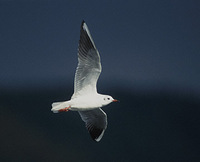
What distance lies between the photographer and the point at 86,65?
194 inches

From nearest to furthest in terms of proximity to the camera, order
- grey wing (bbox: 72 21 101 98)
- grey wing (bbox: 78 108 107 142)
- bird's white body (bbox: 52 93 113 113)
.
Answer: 1. grey wing (bbox: 72 21 101 98)
2. bird's white body (bbox: 52 93 113 113)
3. grey wing (bbox: 78 108 107 142)

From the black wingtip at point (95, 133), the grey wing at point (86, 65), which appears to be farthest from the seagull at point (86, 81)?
the black wingtip at point (95, 133)

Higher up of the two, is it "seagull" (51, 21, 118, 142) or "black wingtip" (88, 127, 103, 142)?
"seagull" (51, 21, 118, 142)

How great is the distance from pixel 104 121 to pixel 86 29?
67.9 inches

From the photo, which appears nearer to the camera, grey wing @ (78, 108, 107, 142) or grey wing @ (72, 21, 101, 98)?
grey wing @ (72, 21, 101, 98)

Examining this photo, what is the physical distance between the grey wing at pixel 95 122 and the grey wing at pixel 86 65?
69 centimetres

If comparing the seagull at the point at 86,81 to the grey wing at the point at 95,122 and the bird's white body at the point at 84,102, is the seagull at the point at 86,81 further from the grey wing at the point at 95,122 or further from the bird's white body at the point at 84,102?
the grey wing at the point at 95,122

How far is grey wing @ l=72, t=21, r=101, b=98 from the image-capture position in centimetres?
482

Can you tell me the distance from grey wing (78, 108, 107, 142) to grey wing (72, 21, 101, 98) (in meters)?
0.69

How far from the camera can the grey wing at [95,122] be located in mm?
5699

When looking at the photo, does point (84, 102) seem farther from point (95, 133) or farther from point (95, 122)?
point (95, 133)

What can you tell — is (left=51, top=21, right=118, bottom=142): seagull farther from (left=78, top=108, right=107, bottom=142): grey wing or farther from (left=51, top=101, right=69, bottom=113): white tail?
(left=78, top=108, right=107, bottom=142): grey wing

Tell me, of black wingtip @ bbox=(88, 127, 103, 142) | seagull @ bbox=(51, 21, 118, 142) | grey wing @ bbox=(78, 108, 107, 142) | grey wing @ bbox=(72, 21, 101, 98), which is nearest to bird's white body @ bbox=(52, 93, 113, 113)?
seagull @ bbox=(51, 21, 118, 142)

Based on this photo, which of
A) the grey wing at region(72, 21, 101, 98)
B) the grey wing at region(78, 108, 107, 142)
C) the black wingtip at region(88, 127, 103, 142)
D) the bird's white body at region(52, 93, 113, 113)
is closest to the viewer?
the grey wing at region(72, 21, 101, 98)
